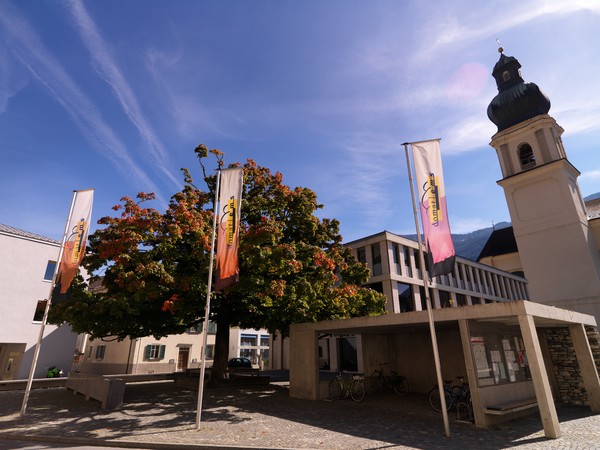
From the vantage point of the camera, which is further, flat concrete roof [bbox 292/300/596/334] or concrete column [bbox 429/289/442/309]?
concrete column [bbox 429/289/442/309]

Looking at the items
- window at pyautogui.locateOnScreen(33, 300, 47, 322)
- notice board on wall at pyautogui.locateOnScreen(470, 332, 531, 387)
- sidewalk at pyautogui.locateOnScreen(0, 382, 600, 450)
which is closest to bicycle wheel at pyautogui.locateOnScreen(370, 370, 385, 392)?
sidewalk at pyautogui.locateOnScreen(0, 382, 600, 450)

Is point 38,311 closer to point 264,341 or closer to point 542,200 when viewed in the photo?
point 264,341

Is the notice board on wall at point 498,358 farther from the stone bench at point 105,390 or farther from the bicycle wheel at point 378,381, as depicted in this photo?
the stone bench at point 105,390

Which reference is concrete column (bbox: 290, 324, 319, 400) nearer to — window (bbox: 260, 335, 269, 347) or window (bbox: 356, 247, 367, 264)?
window (bbox: 356, 247, 367, 264)

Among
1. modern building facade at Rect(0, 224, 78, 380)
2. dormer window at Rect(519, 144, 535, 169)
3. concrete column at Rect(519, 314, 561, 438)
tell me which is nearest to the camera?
concrete column at Rect(519, 314, 561, 438)

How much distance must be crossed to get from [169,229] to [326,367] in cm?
2865

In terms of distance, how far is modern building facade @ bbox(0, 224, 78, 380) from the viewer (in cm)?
2628

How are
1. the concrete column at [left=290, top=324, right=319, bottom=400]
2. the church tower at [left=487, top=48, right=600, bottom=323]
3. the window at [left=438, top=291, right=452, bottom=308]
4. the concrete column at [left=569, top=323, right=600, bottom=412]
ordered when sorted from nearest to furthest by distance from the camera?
the concrete column at [left=569, top=323, right=600, bottom=412] < the concrete column at [left=290, top=324, right=319, bottom=400] < the church tower at [left=487, top=48, right=600, bottom=323] < the window at [left=438, top=291, right=452, bottom=308]

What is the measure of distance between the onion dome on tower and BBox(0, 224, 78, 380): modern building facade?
3938 centimetres

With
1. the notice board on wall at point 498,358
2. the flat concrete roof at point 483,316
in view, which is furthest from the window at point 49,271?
the notice board on wall at point 498,358

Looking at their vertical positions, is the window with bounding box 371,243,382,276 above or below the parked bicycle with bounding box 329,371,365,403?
above

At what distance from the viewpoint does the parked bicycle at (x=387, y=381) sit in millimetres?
17859

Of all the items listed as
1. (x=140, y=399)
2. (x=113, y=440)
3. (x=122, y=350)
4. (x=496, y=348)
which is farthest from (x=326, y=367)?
(x=113, y=440)

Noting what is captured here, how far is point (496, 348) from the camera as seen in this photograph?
40.0 ft
